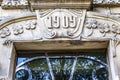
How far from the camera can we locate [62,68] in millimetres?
4715

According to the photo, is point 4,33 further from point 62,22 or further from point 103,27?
point 103,27

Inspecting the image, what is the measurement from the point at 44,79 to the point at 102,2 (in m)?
1.61

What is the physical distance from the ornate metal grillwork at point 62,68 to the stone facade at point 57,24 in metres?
0.20

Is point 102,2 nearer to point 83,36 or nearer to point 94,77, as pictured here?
point 83,36

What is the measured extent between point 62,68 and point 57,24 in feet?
2.29

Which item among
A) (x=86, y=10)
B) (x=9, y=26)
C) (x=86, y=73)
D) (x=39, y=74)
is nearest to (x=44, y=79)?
(x=39, y=74)

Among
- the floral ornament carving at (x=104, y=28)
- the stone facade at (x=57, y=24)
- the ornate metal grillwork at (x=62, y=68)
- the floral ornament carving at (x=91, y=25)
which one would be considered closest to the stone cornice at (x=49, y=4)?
the stone facade at (x=57, y=24)

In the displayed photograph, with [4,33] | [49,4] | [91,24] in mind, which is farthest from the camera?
[49,4]

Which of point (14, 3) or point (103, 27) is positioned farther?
point (14, 3)

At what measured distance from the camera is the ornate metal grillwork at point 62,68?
15.1 ft

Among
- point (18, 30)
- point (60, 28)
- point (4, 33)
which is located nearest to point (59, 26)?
point (60, 28)

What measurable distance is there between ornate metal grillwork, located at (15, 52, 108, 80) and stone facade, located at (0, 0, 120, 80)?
20 centimetres

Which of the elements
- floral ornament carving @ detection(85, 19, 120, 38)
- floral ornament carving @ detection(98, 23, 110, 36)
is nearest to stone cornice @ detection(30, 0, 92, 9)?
floral ornament carving @ detection(85, 19, 120, 38)

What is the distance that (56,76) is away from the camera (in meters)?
4.59
